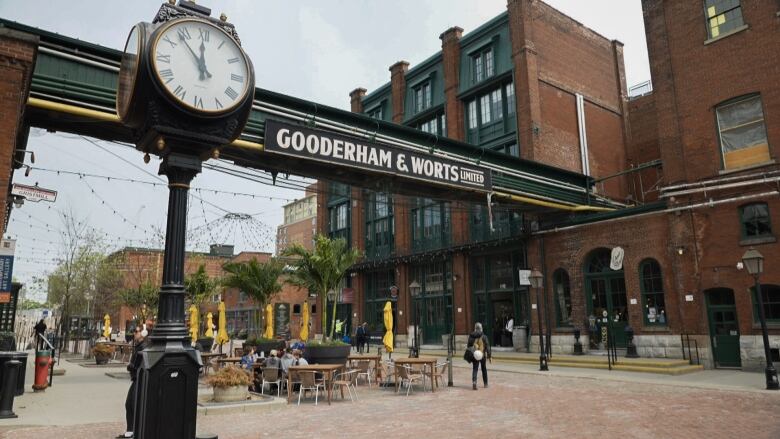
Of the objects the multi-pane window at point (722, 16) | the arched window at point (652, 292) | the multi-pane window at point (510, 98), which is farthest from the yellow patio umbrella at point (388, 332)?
the multi-pane window at point (722, 16)

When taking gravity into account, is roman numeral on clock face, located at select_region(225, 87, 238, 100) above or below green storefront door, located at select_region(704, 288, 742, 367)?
above

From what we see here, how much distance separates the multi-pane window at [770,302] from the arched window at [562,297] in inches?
290

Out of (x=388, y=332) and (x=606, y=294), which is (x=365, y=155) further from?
(x=606, y=294)

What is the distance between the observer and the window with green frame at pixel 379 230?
113 ft

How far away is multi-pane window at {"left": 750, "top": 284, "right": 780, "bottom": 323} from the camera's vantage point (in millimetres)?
16312

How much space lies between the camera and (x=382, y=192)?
50.6 feet

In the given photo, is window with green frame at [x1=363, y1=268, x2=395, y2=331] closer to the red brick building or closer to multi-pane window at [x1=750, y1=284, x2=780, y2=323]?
the red brick building

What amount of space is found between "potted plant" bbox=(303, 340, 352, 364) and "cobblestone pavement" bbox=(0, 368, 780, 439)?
1908mm

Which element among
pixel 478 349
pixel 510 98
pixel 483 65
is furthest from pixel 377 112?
pixel 478 349

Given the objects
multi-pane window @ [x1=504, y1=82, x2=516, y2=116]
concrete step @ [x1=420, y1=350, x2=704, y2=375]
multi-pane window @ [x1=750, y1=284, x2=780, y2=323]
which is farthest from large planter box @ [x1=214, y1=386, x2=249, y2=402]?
multi-pane window @ [x1=504, y1=82, x2=516, y2=116]

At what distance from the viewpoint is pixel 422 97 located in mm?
33438

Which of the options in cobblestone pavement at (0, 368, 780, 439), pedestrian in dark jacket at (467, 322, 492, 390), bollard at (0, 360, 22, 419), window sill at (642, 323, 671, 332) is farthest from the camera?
window sill at (642, 323, 671, 332)

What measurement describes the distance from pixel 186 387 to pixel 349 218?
34056mm

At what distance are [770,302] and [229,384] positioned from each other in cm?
1633
